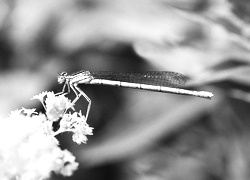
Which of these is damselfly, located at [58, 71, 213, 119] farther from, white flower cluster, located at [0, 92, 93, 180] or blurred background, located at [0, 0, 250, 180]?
white flower cluster, located at [0, 92, 93, 180]

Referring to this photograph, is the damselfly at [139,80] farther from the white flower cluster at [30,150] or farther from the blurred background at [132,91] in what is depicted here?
the white flower cluster at [30,150]

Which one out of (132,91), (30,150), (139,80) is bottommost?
(30,150)

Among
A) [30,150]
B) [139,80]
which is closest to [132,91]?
[139,80]

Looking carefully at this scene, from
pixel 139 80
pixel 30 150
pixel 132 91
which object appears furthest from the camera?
pixel 132 91

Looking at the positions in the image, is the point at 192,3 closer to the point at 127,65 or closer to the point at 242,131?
the point at 127,65

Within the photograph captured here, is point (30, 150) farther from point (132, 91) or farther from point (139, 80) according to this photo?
point (132, 91)

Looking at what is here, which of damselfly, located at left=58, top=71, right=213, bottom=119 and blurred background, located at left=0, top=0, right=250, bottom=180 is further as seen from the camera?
blurred background, located at left=0, top=0, right=250, bottom=180

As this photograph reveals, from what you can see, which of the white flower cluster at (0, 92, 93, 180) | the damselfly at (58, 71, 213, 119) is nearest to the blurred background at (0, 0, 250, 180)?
the damselfly at (58, 71, 213, 119)

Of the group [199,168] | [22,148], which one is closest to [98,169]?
[199,168]
